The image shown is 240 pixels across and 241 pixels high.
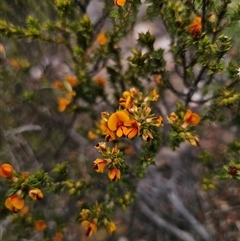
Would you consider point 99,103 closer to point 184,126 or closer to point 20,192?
point 184,126

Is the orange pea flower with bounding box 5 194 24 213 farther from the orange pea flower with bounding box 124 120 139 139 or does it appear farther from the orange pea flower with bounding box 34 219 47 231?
the orange pea flower with bounding box 34 219 47 231

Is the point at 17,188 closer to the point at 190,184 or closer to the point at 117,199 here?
the point at 117,199

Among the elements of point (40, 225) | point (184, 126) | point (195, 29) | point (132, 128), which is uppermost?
point (195, 29)

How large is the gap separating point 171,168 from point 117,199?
1.10 m

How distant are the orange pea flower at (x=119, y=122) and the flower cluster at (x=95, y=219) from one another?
0.48 metres

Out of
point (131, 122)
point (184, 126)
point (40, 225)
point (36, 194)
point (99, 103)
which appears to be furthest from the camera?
point (99, 103)

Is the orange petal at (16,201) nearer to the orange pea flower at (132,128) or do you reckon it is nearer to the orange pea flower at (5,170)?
the orange pea flower at (5,170)

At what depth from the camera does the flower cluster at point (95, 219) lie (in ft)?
6.02

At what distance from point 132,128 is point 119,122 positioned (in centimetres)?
5

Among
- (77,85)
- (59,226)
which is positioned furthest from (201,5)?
(59,226)

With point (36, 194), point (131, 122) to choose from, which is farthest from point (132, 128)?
point (36, 194)

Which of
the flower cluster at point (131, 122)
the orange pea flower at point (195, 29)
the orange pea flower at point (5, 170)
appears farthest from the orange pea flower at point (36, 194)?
the orange pea flower at point (195, 29)

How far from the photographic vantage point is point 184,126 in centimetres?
176

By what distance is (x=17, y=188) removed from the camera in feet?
5.54
